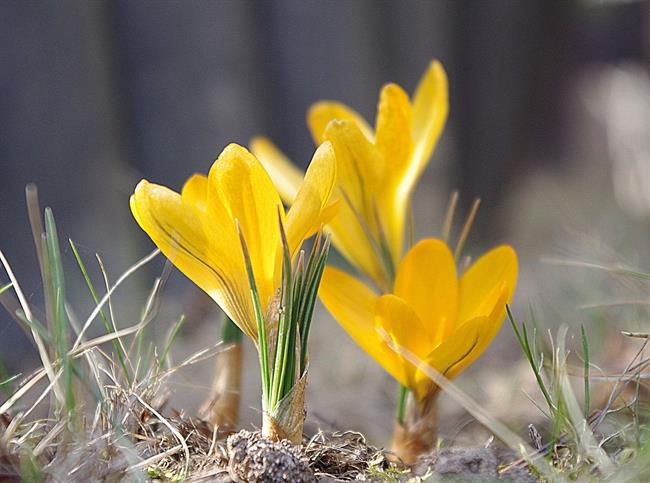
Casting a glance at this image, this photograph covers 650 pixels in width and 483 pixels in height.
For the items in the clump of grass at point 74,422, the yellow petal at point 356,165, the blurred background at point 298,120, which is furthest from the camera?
the blurred background at point 298,120

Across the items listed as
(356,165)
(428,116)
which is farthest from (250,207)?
(428,116)

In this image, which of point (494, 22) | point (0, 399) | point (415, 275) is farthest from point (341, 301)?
point (494, 22)

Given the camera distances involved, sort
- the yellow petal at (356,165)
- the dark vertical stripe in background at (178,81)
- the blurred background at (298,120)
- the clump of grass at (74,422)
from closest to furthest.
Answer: the clump of grass at (74,422), the yellow petal at (356,165), the blurred background at (298,120), the dark vertical stripe in background at (178,81)

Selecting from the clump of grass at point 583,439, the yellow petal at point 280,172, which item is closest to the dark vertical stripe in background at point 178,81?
the yellow petal at point 280,172

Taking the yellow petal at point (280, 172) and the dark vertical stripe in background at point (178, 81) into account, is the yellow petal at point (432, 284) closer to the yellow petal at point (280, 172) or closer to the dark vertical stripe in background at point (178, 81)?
the yellow petal at point (280, 172)

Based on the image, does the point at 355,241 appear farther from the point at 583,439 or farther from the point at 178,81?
the point at 178,81

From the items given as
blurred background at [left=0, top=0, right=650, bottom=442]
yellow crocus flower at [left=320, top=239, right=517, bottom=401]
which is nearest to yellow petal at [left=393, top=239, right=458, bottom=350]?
yellow crocus flower at [left=320, top=239, right=517, bottom=401]

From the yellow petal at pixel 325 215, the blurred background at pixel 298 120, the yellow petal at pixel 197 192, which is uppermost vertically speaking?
the yellow petal at pixel 197 192
